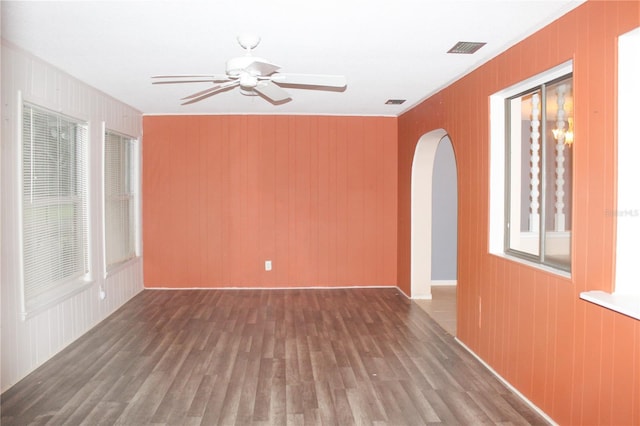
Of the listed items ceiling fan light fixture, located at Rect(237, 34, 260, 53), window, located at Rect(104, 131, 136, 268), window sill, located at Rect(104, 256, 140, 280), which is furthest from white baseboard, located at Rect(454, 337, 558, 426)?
window, located at Rect(104, 131, 136, 268)

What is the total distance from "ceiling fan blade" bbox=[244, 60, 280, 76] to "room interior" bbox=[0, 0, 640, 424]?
715 mm

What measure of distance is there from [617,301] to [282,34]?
251 centimetres

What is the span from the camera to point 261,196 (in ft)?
21.1

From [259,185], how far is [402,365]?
3.52 m

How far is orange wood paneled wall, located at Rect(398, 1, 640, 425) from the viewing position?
226cm

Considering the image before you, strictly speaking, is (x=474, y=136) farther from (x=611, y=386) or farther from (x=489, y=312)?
(x=611, y=386)

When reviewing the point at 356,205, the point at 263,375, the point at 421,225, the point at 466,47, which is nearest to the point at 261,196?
the point at 356,205

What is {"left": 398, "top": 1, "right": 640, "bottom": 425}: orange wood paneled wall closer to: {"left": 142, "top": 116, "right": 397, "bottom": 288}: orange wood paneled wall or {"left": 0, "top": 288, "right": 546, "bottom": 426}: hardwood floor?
{"left": 0, "top": 288, "right": 546, "bottom": 426}: hardwood floor

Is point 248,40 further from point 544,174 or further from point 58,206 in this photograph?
point 58,206

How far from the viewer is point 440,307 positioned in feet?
18.2

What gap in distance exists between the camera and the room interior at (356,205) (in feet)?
7.68

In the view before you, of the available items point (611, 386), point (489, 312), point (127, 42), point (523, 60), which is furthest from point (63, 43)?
point (611, 386)

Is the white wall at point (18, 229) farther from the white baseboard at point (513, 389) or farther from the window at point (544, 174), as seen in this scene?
the window at point (544, 174)

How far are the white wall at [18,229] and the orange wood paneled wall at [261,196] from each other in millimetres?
1229
